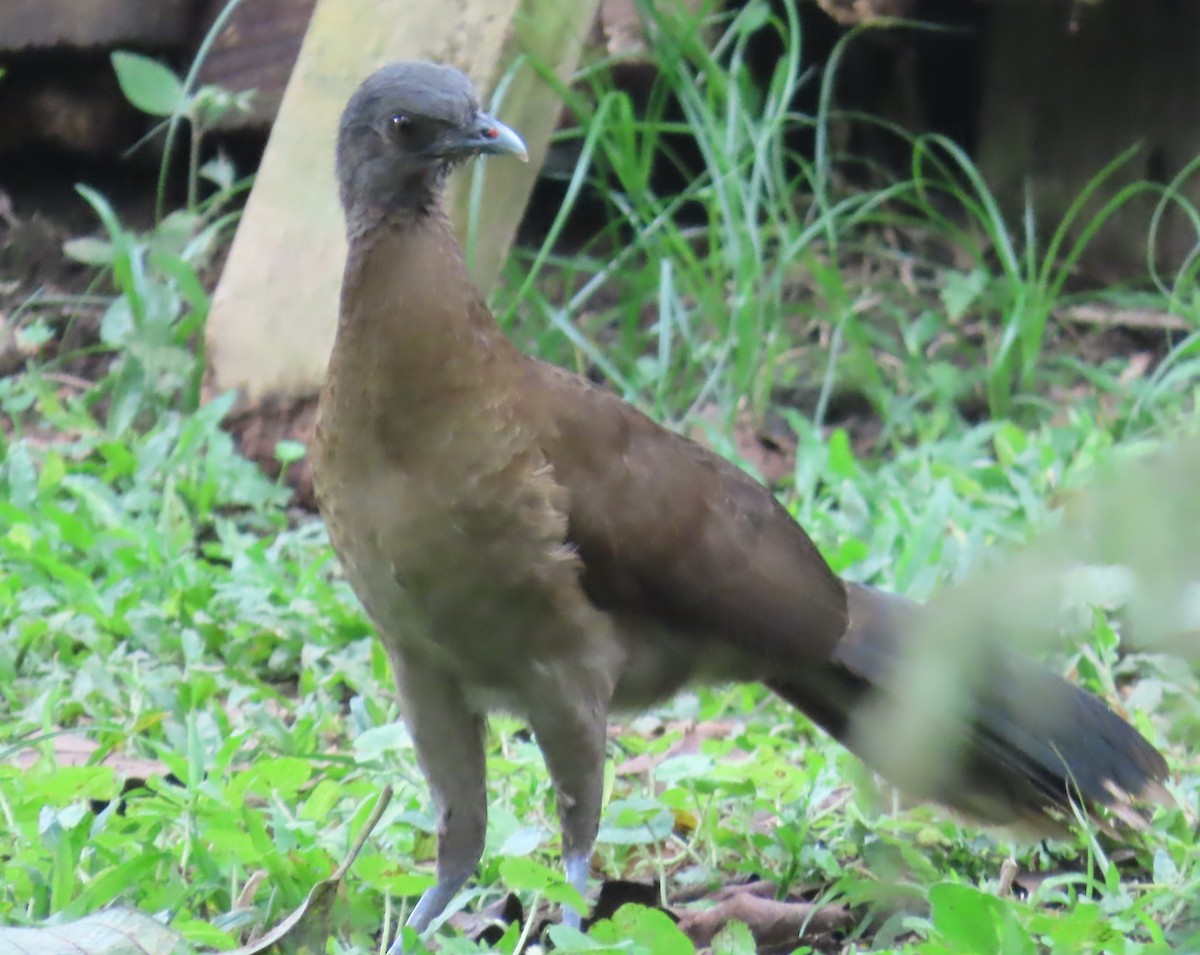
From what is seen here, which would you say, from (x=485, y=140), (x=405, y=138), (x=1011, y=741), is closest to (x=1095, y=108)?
(x=1011, y=741)

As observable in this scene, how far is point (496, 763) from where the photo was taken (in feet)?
11.3

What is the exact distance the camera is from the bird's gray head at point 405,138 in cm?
279

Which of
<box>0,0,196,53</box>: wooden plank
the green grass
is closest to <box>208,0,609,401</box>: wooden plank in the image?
the green grass

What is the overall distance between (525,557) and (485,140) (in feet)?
2.41

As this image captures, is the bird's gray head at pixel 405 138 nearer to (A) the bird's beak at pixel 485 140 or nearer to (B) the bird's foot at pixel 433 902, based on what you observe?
(A) the bird's beak at pixel 485 140

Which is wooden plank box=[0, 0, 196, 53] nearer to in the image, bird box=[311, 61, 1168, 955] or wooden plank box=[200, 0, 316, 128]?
wooden plank box=[200, 0, 316, 128]

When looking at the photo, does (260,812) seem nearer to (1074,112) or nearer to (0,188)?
(0,188)

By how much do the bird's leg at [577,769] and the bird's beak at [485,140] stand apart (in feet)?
3.12

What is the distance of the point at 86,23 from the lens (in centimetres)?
579

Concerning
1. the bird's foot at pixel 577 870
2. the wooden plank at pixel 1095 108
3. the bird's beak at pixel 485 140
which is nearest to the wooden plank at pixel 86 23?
the wooden plank at pixel 1095 108

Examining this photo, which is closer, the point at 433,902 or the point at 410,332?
the point at 410,332

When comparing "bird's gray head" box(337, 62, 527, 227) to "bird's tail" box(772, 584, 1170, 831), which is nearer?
"bird's gray head" box(337, 62, 527, 227)

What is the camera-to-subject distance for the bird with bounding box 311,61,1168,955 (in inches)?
104

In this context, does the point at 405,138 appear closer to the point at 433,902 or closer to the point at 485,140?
the point at 485,140
